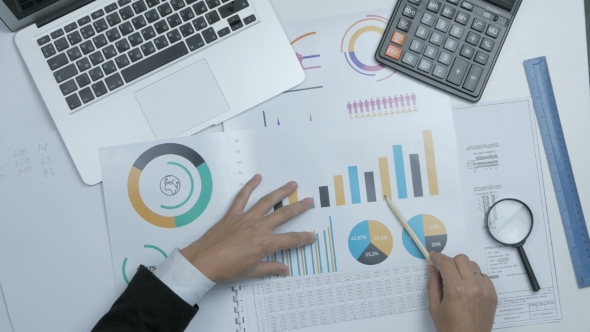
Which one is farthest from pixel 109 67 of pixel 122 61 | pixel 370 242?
pixel 370 242

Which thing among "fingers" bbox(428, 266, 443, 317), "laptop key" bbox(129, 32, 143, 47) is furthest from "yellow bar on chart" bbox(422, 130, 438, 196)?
"laptop key" bbox(129, 32, 143, 47)

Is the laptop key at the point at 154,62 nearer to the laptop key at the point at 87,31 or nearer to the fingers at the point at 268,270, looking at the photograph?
the laptop key at the point at 87,31

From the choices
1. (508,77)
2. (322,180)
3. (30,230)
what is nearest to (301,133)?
(322,180)

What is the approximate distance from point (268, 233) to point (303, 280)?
103mm

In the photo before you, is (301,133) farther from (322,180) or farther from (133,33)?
(133,33)

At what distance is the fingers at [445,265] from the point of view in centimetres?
75

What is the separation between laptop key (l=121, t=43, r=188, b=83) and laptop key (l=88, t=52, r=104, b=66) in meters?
0.04

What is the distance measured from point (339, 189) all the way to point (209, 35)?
315 millimetres

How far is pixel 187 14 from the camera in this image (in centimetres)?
77

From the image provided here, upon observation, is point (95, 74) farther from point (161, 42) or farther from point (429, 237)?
point (429, 237)

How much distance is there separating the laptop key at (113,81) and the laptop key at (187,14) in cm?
14

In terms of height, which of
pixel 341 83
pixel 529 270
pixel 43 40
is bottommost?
pixel 529 270

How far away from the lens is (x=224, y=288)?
0.79 metres

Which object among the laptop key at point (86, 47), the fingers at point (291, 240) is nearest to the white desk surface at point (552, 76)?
the laptop key at point (86, 47)
